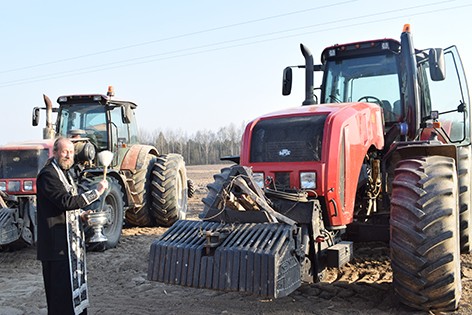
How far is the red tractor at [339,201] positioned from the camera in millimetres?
3703

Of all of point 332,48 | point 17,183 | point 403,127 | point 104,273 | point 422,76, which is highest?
point 332,48

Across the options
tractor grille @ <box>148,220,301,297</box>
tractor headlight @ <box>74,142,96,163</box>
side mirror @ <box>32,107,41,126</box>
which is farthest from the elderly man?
side mirror @ <box>32,107,41,126</box>

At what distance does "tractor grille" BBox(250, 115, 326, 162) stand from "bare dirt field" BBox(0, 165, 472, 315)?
1.34 meters

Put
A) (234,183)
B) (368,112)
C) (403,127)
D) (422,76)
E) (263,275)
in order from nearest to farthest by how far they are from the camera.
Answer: (263,275) < (234,183) < (368,112) < (403,127) < (422,76)

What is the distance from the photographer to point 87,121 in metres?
8.77

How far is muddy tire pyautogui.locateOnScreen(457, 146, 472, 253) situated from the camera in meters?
5.20

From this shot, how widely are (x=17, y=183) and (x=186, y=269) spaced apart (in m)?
4.49

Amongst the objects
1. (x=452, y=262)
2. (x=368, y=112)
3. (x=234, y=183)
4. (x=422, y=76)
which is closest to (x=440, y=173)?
(x=452, y=262)

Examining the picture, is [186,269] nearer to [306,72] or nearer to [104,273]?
[104,273]

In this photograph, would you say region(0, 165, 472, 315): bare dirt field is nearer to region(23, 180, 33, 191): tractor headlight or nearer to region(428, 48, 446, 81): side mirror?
region(23, 180, 33, 191): tractor headlight

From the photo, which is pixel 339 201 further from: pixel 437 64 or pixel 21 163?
pixel 21 163

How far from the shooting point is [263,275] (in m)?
3.47

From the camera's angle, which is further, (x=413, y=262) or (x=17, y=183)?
(x=17, y=183)

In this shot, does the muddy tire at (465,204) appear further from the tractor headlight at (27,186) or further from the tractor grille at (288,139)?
the tractor headlight at (27,186)
